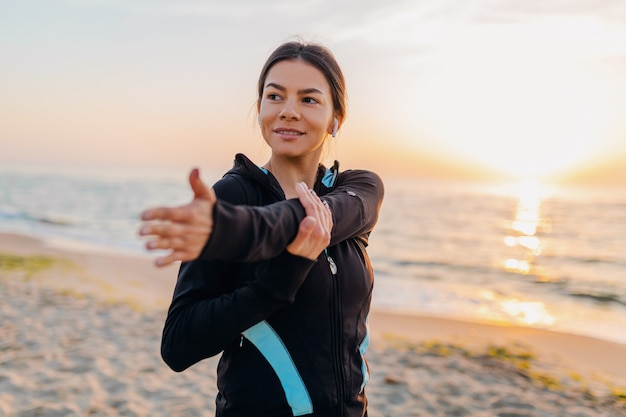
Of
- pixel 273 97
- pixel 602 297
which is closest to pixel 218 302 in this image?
pixel 273 97

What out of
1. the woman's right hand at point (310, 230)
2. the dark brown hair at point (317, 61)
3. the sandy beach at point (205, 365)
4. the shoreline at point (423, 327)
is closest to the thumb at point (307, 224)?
the woman's right hand at point (310, 230)

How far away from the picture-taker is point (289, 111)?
2018 millimetres

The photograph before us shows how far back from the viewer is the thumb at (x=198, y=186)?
120cm

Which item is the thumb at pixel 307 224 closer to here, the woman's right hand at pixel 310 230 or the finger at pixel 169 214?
the woman's right hand at pixel 310 230

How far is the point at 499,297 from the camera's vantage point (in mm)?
11211

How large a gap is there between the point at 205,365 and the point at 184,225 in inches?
203

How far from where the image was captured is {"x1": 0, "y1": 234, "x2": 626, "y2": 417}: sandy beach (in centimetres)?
501

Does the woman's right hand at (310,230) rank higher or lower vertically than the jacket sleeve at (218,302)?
higher

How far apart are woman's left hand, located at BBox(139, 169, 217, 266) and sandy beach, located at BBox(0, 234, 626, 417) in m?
4.10

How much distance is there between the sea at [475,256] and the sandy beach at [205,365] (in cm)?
143

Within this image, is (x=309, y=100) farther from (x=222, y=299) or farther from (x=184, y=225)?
(x=184, y=225)

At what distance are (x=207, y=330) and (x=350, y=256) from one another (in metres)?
0.62

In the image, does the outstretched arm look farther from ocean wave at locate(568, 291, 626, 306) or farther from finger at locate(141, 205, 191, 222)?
ocean wave at locate(568, 291, 626, 306)

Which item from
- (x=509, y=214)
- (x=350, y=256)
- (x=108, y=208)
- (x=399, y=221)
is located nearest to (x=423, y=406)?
(x=350, y=256)
